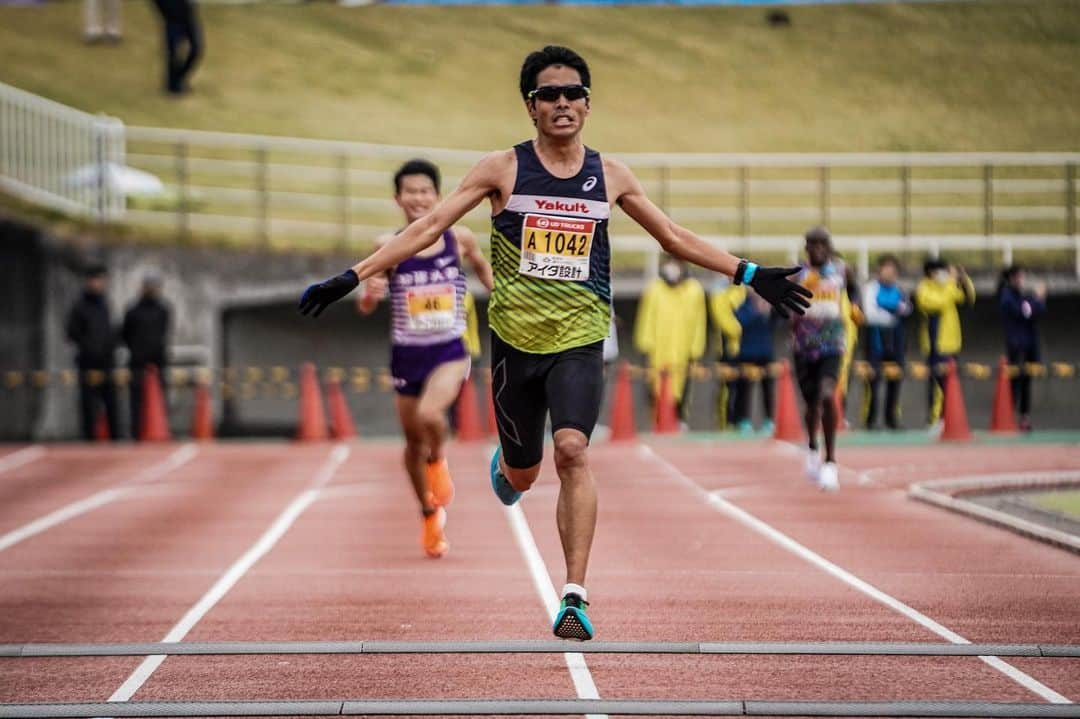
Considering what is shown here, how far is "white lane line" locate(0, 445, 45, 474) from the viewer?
20906 mm

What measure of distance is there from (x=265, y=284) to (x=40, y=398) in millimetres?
3453

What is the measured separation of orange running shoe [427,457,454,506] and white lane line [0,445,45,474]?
367 inches

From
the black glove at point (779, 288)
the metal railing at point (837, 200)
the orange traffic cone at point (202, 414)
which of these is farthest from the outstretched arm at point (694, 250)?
the metal railing at point (837, 200)

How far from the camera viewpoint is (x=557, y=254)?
8680mm

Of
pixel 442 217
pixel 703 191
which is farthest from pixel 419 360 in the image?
pixel 703 191

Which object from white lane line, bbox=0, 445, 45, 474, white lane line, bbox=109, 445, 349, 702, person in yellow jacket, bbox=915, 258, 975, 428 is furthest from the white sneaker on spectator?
white lane line, bbox=0, 445, 45, 474

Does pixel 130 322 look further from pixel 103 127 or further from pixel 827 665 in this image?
pixel 827 665

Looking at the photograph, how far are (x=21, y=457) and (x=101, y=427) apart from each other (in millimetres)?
2987

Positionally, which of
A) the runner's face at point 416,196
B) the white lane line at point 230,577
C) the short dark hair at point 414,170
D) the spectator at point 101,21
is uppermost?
the spectator at point 101,21

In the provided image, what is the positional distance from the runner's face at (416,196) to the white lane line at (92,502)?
3.62 m

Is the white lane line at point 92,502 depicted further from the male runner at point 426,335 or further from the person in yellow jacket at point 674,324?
the person in yellow jacket at point 674,324

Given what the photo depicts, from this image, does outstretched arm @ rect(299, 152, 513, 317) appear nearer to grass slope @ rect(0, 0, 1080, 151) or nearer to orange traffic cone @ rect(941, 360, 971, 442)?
orange traffic cone @ rect(941, 360, 971, 442)

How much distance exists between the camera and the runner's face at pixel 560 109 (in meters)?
8.60

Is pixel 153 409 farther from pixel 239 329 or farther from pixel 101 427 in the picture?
pixel 239 329
